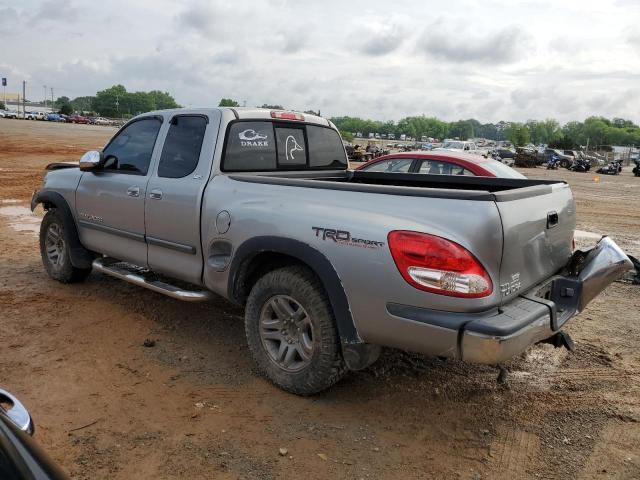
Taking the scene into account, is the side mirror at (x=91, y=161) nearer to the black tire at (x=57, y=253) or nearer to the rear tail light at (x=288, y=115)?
the black tire at (x=57, y=253)

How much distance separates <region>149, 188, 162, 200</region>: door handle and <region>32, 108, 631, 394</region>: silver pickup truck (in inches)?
0.5

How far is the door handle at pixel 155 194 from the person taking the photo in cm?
448

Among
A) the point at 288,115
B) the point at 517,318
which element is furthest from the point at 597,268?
the point at 288,115

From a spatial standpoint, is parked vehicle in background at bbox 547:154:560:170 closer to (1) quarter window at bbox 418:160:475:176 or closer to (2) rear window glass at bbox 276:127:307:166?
(1) quarter window at bbox 418:160:475:176

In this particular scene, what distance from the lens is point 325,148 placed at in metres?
5.42

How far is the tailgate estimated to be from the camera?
9.82 feet

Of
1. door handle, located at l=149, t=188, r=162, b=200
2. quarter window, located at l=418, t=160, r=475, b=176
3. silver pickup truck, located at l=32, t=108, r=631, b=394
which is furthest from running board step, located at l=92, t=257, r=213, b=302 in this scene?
quarter window, located at l=418, t=160, r=475, b=176

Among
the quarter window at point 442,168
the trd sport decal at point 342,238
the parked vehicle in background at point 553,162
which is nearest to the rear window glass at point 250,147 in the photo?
the trd sport decal at point 342,238

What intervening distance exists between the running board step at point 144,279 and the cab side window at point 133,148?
898 millimetres

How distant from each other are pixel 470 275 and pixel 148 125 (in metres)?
3.43

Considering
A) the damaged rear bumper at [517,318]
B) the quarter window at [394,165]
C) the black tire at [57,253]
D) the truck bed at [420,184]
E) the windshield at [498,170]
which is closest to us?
the damaged rear bumper at [517,318]

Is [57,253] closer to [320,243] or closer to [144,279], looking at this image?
[144,279]

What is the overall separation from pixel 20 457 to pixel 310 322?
6.98 ft

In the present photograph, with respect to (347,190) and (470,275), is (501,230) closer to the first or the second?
(470,275)
